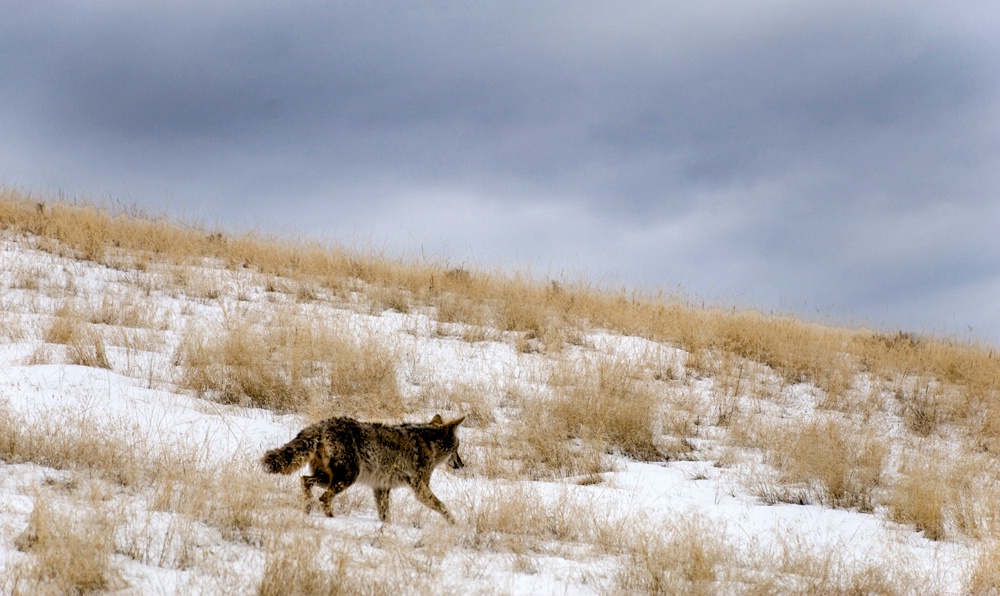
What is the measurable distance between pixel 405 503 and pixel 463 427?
2.56 m

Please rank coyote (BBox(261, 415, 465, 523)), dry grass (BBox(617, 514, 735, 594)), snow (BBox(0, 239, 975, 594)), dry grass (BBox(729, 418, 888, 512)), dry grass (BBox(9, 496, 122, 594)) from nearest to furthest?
dry grass (BBox(9, 496, 122, 594))
snow (BBox(0, 239, 975, 594))
dry grass (BBox(617, 514, 735, 594))
coyote (BBox(261, 415, 465, 523))
dry grass (BBox(729, 418, 888, 512))

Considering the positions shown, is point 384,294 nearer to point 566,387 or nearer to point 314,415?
point 566,387

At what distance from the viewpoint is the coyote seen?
18.2 feet

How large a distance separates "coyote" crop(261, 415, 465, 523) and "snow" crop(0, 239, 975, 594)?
0.78 feet

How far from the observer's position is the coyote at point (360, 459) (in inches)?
218

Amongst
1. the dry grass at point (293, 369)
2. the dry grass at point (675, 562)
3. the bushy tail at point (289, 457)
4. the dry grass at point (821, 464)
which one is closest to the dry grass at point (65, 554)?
the bushy tail at point (289, 457)

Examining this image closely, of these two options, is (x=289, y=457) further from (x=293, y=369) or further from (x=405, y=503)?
(x=293, y=369)

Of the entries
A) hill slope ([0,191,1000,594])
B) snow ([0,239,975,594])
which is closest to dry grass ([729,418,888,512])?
hill slope ([0,191,1000,594])

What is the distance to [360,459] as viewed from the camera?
5758 mm

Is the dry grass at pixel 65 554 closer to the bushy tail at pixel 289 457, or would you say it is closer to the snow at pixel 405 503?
the snow at pixel 405 503

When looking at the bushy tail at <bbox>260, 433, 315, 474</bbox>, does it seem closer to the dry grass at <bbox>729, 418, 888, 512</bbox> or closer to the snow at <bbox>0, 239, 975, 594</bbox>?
the snow at <bbox>0, 239, 975, 594</bbox>

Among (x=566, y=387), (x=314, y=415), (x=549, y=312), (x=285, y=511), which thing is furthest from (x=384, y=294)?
(x=285, y=511)

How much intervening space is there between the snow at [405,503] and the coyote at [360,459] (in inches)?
9.3

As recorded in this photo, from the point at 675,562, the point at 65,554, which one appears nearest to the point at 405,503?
the point at 675,562
